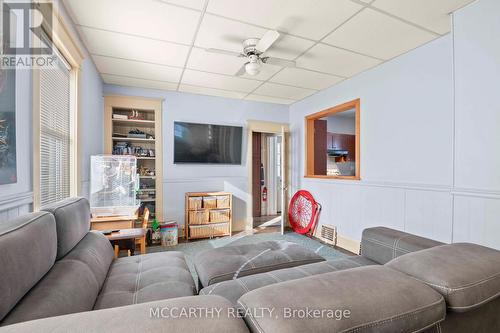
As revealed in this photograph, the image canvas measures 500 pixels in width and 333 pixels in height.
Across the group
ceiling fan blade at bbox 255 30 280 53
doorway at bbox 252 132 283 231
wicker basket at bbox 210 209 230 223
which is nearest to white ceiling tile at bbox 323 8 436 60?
ceiling fan blade at bbox 255 30 280 53

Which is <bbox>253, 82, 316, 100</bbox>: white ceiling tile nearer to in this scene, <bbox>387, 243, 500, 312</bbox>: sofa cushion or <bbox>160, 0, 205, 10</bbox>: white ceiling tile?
<bbox>160, 0, 205, 10</bbox>: white ceiling tile

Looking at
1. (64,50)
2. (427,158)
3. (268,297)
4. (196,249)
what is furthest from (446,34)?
(196,249)

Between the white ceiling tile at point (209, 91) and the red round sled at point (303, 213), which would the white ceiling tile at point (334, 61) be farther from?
the red round sled at point (303, 213)

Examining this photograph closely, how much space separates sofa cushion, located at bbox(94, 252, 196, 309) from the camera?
1.25 metres

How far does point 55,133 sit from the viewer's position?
196 cm

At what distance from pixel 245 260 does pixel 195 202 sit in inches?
89.8

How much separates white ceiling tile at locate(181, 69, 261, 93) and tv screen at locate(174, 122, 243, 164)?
0.79 m

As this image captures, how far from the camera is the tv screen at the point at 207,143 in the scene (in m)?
4.04

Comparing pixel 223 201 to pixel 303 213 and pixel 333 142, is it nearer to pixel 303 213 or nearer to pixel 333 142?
pixel 303 213

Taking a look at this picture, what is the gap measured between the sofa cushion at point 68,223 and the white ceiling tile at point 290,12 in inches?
72.7

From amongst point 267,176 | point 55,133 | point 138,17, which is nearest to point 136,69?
point 138,17

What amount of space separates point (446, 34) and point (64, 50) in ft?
12.0

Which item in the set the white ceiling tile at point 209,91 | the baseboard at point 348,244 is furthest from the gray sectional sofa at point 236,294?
the white ceiling tile at point 209,91

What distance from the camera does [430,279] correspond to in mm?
813
